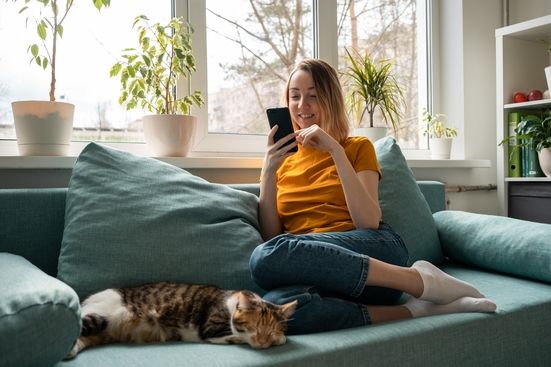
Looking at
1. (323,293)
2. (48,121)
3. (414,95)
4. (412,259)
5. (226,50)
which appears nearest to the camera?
(323,293)

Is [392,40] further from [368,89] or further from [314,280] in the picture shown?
[314,280]

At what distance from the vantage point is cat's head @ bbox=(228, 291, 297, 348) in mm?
1075

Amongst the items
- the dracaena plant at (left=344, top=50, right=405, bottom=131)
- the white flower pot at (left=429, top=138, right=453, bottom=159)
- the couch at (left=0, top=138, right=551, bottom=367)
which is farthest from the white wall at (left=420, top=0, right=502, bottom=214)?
the couch at (left=0, top=138, right=551, bottom=367)

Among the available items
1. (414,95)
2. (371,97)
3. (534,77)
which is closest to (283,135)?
(371,97)

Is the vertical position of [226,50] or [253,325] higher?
[226,50]

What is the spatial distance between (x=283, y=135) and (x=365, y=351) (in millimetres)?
802

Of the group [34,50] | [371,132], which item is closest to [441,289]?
[371,132]

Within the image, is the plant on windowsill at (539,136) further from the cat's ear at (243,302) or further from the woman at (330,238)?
the cat's ear at (243,302)

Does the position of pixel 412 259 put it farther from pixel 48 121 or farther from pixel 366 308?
pixel 48 121

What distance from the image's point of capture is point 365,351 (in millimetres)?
1105

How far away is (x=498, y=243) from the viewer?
1.74 m

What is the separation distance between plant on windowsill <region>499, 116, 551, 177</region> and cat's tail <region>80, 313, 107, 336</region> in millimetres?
2146

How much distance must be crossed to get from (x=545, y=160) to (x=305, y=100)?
1.39 metres

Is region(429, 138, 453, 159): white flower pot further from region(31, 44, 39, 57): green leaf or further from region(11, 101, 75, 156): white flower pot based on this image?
region(31, 44, 39, 57): green leaf
